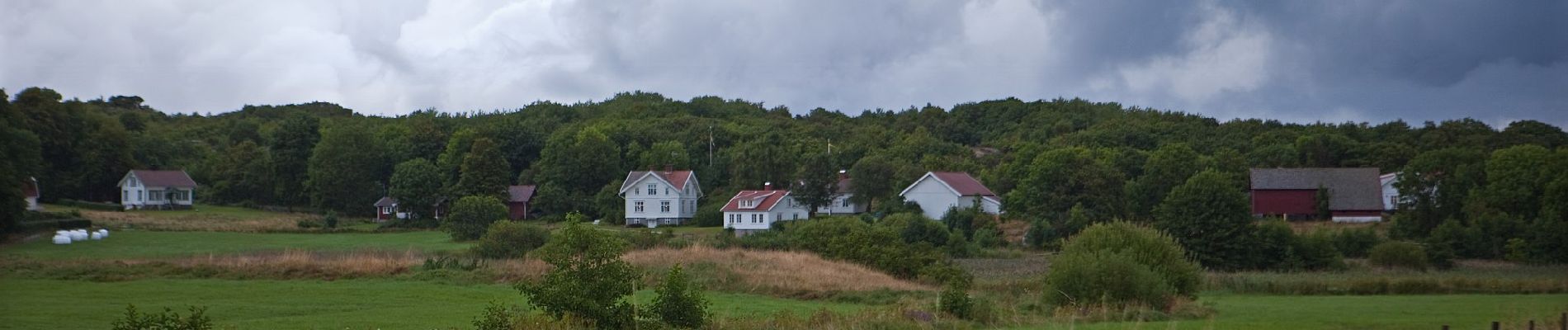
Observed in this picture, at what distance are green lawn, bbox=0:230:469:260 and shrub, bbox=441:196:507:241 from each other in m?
0.78

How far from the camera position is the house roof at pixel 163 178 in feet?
284

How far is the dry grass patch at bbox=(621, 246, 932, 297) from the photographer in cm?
3566

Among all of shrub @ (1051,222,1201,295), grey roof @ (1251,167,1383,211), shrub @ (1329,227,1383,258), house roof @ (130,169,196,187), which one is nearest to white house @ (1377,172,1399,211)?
grey roof @ (1251,167,1383,211)

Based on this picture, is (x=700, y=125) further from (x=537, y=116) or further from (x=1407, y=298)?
(x=1407, y=298)

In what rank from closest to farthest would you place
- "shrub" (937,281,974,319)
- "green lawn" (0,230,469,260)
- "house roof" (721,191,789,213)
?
"shrub" (937,281,974,319)
"green lawn" (0,230,469,260)
"house roof" (721,191,789,213)

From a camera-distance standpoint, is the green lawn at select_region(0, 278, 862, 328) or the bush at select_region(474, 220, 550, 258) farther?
the bush at select_region(474, 220, 550, 258)

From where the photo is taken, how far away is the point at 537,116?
136 metres

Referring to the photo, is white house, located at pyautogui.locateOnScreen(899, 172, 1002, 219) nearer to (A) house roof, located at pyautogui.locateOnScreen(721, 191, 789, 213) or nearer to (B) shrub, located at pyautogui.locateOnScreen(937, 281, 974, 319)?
(A) house roof, located at pyautogui.locateOnScreen(721, 191, 789, 213)

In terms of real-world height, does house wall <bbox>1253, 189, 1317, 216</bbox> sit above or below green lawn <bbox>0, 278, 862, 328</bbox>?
above

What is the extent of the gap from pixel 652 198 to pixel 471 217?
19.8 metres

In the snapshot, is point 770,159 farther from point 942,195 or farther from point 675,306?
point 675,306

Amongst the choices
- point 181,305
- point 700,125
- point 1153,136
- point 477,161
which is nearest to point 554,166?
point 477,161

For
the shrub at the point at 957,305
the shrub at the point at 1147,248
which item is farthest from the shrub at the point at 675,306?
the shrub at the point at 1147,248

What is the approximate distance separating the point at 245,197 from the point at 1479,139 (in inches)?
3856
